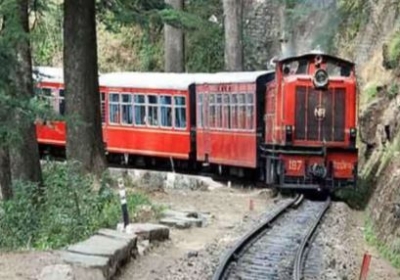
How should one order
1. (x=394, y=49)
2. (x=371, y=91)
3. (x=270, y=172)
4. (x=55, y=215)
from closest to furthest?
(x=55, y=215)
(x=270, y=172)
(x=394, y=49)
(x=371, y=91)

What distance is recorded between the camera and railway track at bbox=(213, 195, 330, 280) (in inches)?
458

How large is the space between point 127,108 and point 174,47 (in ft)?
8.33

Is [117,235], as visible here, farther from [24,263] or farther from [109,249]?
[24,263]

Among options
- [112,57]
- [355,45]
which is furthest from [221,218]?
[112,57]

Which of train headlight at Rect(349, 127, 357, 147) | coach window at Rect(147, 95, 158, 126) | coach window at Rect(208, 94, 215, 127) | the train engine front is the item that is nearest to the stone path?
the train engine front

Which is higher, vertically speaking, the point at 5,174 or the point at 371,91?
the point at 371,91

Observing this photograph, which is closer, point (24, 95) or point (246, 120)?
point (24, 95)

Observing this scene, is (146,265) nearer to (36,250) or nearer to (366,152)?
(36,250)

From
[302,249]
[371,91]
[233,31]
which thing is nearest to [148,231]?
[302,249]

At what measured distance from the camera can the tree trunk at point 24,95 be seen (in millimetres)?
14406

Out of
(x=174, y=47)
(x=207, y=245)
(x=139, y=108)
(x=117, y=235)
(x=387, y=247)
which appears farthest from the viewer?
(x=174, y=47)

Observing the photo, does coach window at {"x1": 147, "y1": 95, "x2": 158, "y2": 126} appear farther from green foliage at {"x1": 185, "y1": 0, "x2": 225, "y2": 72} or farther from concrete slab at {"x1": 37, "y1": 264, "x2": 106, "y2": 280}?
concrete slab at {"x1": 37, "y1": 264, "x2": 106, "y2": 280}

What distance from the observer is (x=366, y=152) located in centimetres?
2522

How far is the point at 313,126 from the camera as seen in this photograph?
2130 centimetres
